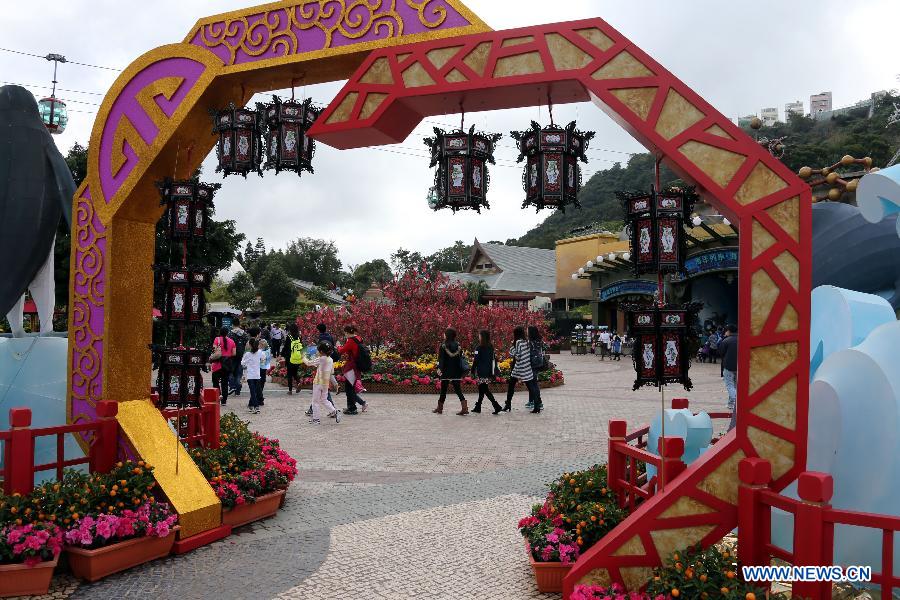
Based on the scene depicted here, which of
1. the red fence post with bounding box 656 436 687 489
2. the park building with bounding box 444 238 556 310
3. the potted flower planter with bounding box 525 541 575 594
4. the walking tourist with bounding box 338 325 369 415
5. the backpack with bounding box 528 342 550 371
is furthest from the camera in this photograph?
the park building with bounding box 444 238 556 310

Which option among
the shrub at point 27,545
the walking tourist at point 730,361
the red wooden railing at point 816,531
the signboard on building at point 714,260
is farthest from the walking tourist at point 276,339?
the red wooden railing at point 816,531

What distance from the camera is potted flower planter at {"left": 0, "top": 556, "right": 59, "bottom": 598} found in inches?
176

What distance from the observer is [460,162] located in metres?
5.31

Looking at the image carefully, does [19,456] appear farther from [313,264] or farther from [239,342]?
[313,264]

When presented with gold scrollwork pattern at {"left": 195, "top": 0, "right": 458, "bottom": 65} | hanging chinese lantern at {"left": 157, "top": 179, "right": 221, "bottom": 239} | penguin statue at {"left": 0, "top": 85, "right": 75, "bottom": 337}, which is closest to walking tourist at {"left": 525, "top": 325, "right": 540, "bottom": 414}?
hanging chinese lantern at {"left": 157, "top": 179, "right": 221, "bottom": 239}

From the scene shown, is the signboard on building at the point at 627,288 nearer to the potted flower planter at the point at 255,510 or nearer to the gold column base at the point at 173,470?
the potted flower planter at the point at 255,510

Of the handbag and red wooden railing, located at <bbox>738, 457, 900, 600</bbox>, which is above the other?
the handbag

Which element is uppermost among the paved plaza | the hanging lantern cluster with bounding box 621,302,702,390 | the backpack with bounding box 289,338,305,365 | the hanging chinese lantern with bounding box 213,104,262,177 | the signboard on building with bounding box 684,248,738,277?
the signboard on building with bounding box 684,248,738,277

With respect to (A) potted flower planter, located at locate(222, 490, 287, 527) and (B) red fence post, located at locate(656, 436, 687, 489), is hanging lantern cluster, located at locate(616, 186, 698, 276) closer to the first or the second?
(B) red fence post, located at locate(656, 436, 687, 489)

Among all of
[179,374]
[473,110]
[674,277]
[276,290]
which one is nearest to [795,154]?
[674,277]

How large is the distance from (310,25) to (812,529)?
522cm

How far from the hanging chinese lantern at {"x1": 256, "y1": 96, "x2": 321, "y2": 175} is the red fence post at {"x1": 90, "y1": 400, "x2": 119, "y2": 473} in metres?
2.61

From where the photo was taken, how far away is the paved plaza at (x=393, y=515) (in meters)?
4.74

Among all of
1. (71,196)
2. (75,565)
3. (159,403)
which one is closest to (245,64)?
(71,196)
